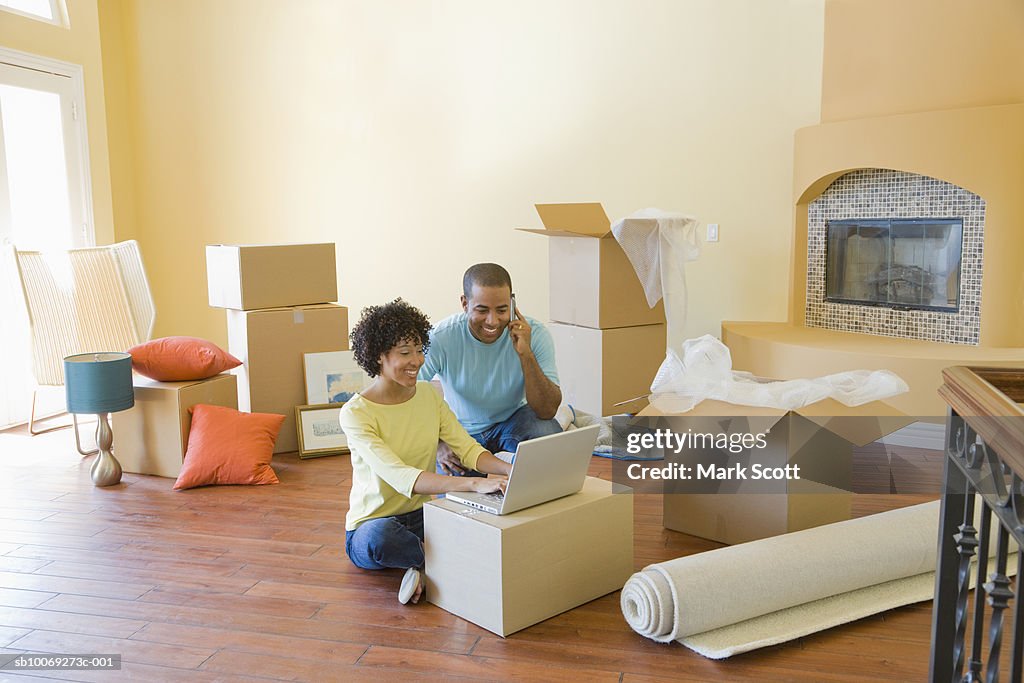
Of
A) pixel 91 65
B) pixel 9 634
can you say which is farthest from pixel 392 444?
pixel 91 65

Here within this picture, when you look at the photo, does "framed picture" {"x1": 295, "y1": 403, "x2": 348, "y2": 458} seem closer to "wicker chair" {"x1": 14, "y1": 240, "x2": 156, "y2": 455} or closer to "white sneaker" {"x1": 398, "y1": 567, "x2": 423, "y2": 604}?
"wicker chair" {"x1": 14, "y1": 240, "x2": 156, "y2": 455}

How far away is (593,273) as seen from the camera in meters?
4.13

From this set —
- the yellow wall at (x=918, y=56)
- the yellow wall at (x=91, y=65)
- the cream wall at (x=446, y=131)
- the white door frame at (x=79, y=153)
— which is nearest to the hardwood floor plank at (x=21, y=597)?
the cream wall at (x=446, y=131)

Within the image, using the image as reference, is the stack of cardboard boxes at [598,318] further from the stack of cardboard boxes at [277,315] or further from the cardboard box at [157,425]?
the cardboard box at [157,425]

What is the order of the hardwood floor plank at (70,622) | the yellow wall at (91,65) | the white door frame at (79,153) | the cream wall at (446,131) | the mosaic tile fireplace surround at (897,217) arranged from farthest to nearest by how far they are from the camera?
the white door frame at (79,153)
the yellow wall at (91,65)
the cream wall at (446,131)
the mosaic tile fireplace surround at (897,217)
the hardwood floor plank at (70,622)

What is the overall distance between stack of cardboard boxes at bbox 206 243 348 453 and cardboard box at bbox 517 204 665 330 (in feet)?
3.40

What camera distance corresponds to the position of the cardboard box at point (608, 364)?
164 inches

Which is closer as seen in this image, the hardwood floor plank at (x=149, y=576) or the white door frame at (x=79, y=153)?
the hardwood floor plank at (x=149, y=576)

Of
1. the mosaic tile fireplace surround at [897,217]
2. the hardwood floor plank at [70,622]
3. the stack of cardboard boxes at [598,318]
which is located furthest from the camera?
the stack of cardboard boxes at [598,318]

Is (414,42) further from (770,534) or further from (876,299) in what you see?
(770,534)

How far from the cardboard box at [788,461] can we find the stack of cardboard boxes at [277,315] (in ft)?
6.29

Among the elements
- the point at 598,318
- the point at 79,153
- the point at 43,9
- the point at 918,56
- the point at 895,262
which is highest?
the point at 43,9

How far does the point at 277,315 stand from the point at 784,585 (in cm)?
262

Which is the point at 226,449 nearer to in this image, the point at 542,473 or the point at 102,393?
the point at 102,393
